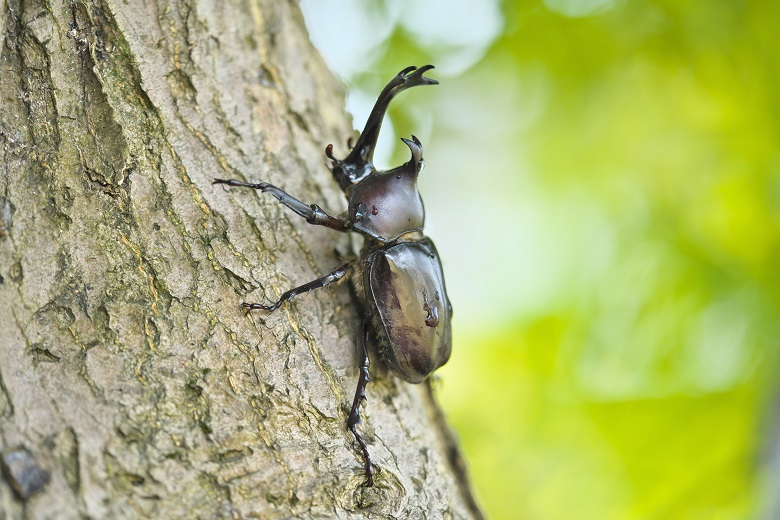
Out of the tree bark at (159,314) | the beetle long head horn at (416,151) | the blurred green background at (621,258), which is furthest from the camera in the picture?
the blurred green background at (621,258)

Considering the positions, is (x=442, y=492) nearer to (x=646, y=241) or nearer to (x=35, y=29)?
(x=35, y=29)

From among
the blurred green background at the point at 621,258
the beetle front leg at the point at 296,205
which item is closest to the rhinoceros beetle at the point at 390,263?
the beetle front leg at the point at 296,205

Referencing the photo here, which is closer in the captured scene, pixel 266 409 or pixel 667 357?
pixel 266 409

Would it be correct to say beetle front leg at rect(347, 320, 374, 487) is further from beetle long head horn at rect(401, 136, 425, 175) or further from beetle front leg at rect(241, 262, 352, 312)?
beetle long head horn at rect(401, 136, 425, 175)

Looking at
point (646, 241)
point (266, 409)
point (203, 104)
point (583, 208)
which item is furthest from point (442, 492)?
point (583, 208)

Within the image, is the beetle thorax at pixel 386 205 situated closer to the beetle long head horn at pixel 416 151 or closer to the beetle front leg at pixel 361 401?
the beetle long head horn at pixel 416 151

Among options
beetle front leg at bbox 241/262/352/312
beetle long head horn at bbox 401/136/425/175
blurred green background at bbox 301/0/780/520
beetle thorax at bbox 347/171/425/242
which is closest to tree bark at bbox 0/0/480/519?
beetle front leg at bbox 241/262/352/312

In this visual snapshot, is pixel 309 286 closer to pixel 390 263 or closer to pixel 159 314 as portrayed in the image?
pixel 390 263
